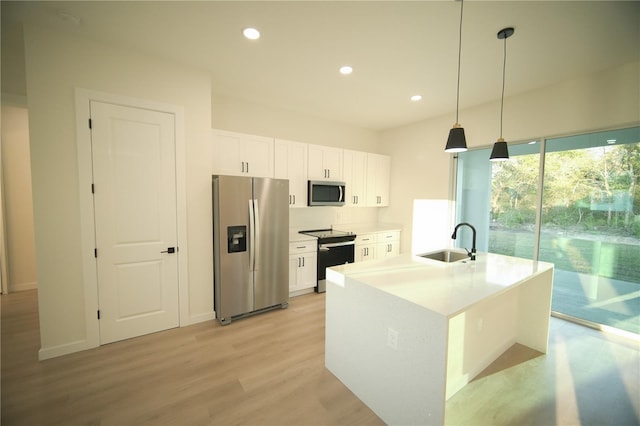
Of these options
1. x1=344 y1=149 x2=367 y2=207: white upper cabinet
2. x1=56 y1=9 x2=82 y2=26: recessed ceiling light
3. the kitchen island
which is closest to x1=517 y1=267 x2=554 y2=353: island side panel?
the kitchen island

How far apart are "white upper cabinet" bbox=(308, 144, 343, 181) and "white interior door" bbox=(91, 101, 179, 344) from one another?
81.8 inches

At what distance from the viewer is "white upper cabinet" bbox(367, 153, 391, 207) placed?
5125 millimetres

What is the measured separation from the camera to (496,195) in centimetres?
395

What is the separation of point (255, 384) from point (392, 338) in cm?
123

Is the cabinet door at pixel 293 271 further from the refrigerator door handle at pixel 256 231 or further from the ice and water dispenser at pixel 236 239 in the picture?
the ice and water dispenser at pixel 236 239

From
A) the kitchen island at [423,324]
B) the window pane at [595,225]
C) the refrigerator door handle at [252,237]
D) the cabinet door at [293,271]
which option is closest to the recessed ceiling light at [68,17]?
the refrigerator door handle at [252,237]

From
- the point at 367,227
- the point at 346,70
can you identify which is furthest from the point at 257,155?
the point at 367,227

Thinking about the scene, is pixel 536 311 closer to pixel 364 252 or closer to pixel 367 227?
pixel 364 252

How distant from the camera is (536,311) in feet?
8.70

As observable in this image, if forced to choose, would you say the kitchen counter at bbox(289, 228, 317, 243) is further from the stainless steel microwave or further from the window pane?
the window pane

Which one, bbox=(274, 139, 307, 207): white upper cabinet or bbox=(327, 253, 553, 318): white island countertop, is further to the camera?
bbox=(274, 139, 307, 207): white upper cabinet

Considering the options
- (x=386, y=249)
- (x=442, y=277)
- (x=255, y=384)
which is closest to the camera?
(x=442, y=277)

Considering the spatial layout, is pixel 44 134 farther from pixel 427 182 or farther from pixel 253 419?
pixel 427 182

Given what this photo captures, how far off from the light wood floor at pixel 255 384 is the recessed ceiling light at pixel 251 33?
118 inches
